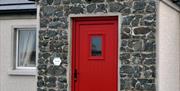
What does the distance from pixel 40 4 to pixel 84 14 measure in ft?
4.13

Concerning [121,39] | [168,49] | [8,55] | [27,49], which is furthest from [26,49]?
[168,49]

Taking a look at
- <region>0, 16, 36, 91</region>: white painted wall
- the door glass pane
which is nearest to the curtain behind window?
<region>0, 16, 36, 91</region>: white painted wall

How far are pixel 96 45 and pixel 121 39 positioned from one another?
66 cm

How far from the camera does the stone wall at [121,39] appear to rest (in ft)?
36.0

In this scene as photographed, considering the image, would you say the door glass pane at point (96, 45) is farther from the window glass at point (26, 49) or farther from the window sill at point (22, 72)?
the window glass at point (26, 49)

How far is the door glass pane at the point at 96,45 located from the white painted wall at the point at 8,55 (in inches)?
151

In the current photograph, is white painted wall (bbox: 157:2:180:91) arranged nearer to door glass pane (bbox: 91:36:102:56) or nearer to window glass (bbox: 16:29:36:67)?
door glass pane (bbox: 91:36:102:56)

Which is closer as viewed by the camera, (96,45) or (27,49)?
(96,45)

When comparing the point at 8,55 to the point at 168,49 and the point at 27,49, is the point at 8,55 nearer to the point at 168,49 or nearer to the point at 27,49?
the point at 27,49

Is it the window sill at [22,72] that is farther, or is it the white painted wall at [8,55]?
the white painted wall at [8,55]

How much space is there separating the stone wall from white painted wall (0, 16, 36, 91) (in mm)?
3025

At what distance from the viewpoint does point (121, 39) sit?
Result: 1123 centimetres

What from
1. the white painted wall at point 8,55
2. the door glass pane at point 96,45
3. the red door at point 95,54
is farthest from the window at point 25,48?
the door glass pane at point 96,45

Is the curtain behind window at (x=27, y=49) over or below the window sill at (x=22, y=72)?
over
